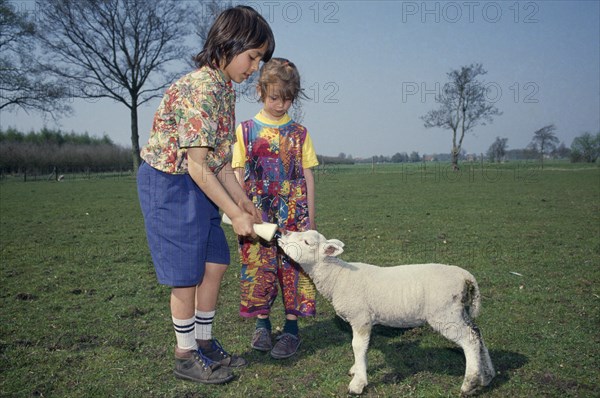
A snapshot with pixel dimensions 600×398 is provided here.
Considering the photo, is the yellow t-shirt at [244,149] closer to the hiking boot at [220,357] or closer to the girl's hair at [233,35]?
the girl's hair at [233,35]

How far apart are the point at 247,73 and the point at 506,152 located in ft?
310

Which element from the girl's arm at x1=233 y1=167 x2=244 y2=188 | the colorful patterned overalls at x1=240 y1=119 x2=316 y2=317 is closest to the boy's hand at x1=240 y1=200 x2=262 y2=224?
the colorful patterned overalls at x1=240 y1=119 x2=316 y2=317

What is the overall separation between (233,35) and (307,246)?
1658 mm

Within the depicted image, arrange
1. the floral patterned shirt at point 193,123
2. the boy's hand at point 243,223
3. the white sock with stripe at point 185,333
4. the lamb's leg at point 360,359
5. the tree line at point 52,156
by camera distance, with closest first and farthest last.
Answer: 1. the floral patterned shirt at point 193,123
2. the boy's hand at point 243,223
3. the lamb's leg at point 360,359
4. the white sock with stripe at point 185,333
5. the tree line at point 52,156

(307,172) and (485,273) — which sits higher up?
(307,172)

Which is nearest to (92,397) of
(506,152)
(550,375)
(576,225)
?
(550,375)

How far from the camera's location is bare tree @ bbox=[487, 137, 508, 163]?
78.8 metres

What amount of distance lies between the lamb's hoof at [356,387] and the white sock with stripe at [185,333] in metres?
1.28

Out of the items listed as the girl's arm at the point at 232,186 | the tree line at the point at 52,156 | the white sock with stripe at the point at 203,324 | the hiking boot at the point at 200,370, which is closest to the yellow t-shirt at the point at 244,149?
the girl's arm at the point at 232,186

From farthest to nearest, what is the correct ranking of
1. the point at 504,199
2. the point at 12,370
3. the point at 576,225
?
the point at 504,199
the point at 576,225
the point at 12,370

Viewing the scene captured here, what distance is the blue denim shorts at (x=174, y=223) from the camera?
3105 millimetres

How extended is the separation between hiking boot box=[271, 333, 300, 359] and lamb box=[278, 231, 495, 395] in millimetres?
704

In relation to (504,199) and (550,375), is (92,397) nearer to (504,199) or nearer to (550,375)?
(550,375)

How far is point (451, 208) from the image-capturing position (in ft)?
49.1
